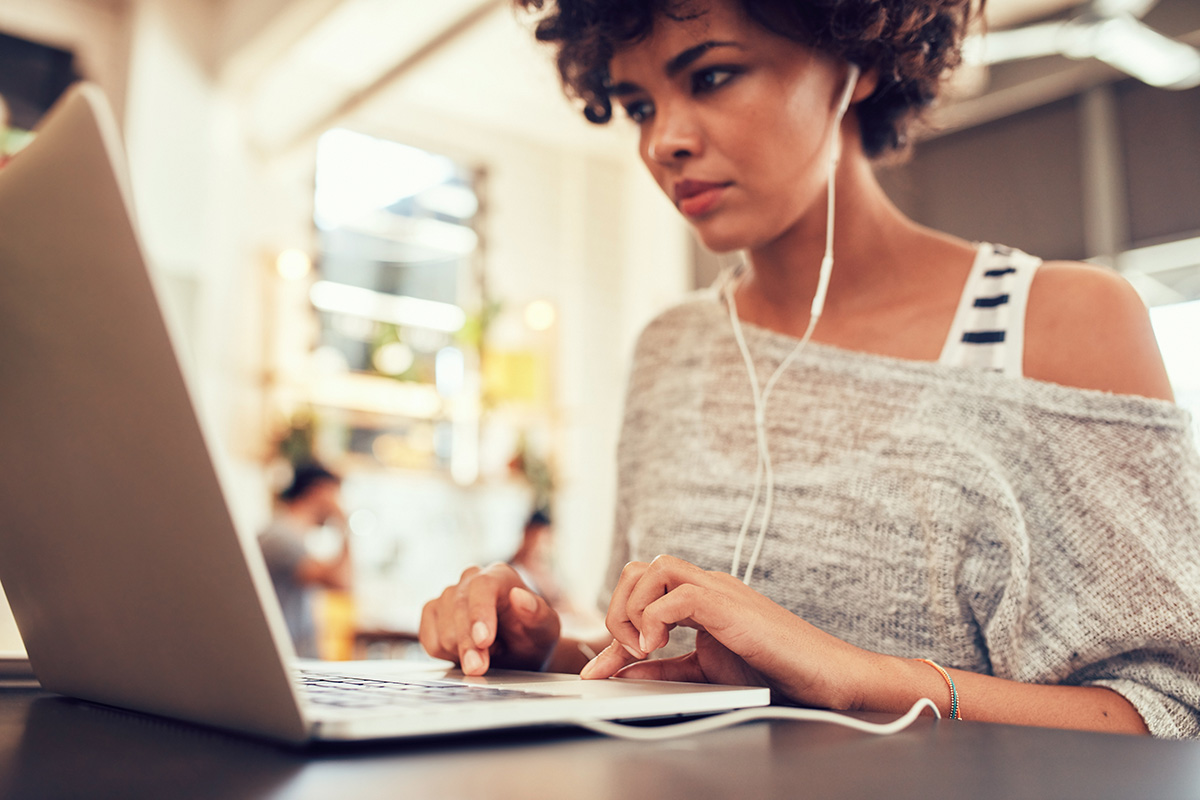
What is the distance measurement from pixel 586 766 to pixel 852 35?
0.79 meters

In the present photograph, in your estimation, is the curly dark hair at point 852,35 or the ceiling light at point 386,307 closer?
the curly dark hair at point 852,35

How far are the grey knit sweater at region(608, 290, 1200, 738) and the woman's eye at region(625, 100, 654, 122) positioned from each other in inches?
10.9

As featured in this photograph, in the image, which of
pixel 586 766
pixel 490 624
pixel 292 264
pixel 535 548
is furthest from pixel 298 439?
pixel 586 766

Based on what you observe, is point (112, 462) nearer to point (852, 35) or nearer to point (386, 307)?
point (852, 35)

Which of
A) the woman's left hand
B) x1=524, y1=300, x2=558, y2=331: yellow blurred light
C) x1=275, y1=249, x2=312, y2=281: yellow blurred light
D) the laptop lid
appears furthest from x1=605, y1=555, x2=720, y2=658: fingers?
x1=524, y1=300, x2=558, y2=331: yellow blurred light

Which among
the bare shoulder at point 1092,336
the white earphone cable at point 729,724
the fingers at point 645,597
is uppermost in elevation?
the bare shoulder at point 1092,336

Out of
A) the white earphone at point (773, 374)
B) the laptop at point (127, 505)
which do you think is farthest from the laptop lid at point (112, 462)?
the white earphone at point (773, 374)

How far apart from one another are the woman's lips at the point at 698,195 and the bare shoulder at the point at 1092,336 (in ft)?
1.02

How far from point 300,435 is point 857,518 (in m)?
3.62

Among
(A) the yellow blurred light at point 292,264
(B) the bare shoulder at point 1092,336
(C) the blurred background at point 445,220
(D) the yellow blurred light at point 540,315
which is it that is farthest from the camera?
(D) the yellow blurred light at point 540,315

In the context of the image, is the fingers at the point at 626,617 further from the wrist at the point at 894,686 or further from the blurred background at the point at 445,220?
the blurred background at the point at 445,220

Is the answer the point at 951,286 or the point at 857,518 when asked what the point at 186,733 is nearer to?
the point at 857,518

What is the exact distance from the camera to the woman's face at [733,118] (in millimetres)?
866

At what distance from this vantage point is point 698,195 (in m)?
0.90
